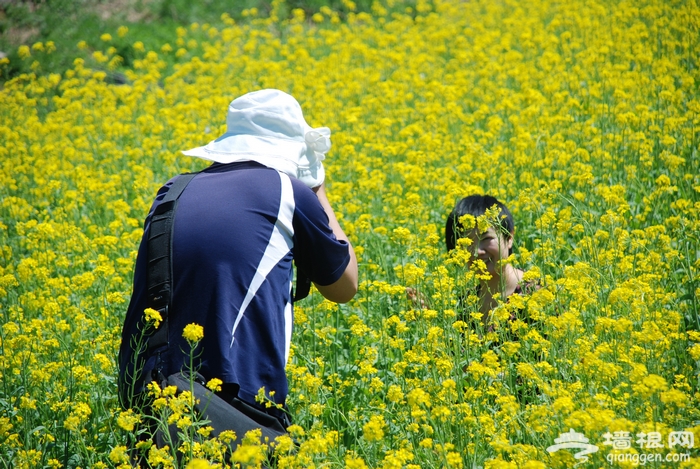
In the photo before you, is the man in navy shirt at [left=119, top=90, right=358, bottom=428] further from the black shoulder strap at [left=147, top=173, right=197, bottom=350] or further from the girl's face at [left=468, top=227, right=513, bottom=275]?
the girl's face at [left=468, top=227, right=513, bottom=275]

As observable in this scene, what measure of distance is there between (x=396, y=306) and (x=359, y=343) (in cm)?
35

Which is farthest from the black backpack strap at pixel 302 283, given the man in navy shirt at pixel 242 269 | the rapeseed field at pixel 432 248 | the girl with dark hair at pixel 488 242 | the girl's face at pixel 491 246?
the girl's face at pixel 491 246

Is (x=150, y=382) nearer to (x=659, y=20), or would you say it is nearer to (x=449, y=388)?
(x=449, y=388)

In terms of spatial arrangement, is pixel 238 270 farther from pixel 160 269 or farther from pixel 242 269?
pixel 160 269

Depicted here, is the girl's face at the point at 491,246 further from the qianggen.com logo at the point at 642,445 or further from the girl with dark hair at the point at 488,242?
the qianggen.com logo at the point at 642,445

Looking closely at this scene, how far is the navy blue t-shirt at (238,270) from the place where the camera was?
240cm

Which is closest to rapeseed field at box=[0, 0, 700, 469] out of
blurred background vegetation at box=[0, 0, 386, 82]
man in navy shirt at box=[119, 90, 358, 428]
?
man in navy shirt at box=[119, 90, 358, 428]

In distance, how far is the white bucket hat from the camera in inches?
108

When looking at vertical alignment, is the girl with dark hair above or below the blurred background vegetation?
below

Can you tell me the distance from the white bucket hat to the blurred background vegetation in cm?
824

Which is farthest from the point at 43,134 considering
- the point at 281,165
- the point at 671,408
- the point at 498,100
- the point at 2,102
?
the point at 671,408

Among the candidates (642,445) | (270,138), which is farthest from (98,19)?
(642,445)

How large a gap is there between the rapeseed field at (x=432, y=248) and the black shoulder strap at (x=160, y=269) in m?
0.30

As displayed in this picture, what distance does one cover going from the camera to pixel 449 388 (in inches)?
105
